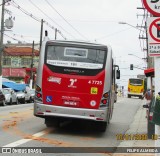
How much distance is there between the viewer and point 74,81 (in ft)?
42.4

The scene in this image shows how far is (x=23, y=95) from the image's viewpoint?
40.9 m

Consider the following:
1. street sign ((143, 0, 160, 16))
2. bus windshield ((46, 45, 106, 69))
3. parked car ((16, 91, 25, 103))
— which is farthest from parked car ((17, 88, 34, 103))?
street sign ((143, 0, 160, 16))

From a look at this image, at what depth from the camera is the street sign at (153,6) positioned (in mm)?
7227

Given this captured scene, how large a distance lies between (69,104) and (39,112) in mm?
1003

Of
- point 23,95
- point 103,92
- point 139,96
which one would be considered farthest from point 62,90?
point 139,96

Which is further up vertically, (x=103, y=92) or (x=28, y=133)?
(x=103, y=92)

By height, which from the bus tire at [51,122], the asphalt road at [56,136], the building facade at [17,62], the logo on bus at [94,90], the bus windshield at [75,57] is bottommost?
the asphalt road at [56,136]

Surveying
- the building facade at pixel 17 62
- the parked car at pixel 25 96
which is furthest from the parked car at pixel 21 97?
the building facade at pixel 17 62

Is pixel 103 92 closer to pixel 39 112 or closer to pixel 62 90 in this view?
pixel 62 90

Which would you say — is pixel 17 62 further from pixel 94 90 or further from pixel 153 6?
pixel 153 6

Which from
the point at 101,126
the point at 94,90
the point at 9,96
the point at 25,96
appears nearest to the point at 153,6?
the point at 94,90

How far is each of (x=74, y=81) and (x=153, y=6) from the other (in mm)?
6015

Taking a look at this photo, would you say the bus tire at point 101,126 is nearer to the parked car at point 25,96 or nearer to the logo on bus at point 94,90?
the logo on bus at point 94,90

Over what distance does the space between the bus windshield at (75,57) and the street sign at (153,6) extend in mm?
5885
